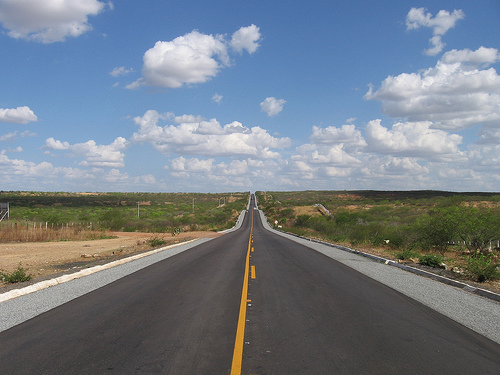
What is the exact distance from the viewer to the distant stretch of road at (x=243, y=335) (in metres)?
4.91

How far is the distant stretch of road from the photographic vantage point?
193 inches

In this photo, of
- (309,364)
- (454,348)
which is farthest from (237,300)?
(454,348)

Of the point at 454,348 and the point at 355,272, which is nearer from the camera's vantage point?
the point at 454,348

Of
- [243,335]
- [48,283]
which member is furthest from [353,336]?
[48,283]

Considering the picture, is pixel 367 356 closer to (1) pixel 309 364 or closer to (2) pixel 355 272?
(1) pixel 309 364

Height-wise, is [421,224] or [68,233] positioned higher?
[421,224]

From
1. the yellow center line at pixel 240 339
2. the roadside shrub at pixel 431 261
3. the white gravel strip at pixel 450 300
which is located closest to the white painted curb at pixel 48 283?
the yellow center line at pixel 240 339

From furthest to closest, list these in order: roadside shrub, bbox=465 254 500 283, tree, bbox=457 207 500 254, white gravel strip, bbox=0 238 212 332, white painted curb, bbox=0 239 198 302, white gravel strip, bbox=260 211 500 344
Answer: tree, bbox=457 207 500 254
roadside shrub, bbox=465 254 500 283
white painted curb, bbox=0 239 198 302
white gravel strip, bbox=0 238 212 332
white gravel strip, bbox=260 211 500 344

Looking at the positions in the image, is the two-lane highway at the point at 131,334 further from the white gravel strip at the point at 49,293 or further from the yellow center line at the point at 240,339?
the white gravel strip at the point at 49,293

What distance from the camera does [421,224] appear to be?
2084cm

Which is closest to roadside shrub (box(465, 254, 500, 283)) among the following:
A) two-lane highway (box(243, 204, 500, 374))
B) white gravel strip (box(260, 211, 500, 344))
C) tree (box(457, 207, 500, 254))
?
white gravel strip (box(260, 211, 500, 344))

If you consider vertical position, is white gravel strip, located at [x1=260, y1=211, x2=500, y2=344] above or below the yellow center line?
below

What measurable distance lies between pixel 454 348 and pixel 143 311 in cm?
574

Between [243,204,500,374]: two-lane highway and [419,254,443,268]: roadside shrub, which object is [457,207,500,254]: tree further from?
[243,204,500,374]: two-lane highway
